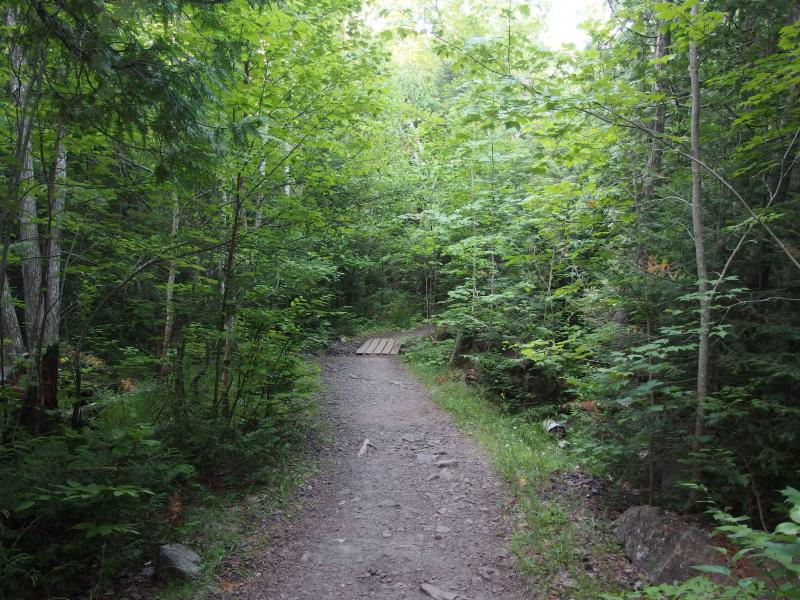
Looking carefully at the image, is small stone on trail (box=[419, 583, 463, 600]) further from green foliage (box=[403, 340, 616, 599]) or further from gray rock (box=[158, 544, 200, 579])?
gray rock (box=[158, 544, 200, 579])

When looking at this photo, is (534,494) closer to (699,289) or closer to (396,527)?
(396,527)

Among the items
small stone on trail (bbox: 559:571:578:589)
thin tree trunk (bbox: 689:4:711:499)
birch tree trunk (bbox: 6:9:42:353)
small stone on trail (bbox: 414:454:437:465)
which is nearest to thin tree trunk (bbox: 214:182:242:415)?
birch tree trunk (bbox: 6:9:42:353)

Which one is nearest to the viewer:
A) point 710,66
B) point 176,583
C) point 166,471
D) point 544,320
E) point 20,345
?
point 176,583

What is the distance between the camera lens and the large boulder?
3789 mm

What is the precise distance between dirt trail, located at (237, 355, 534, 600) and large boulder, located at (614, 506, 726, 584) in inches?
46.7

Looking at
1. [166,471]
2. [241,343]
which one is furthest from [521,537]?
[241,343]

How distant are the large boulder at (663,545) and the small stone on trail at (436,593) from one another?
1.76m

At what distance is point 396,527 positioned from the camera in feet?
16.9

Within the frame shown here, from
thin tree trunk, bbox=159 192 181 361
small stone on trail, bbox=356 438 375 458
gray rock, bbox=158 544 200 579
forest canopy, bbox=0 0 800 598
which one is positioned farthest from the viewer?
small stone on trail, bbox=356 438 375 458

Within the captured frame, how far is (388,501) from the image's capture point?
577 centimetres

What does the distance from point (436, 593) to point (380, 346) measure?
476 inches

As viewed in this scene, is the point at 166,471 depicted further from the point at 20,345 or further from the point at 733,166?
the point at 733,166

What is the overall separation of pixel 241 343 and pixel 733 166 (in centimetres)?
625

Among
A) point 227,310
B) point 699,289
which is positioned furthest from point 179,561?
point 699,289
